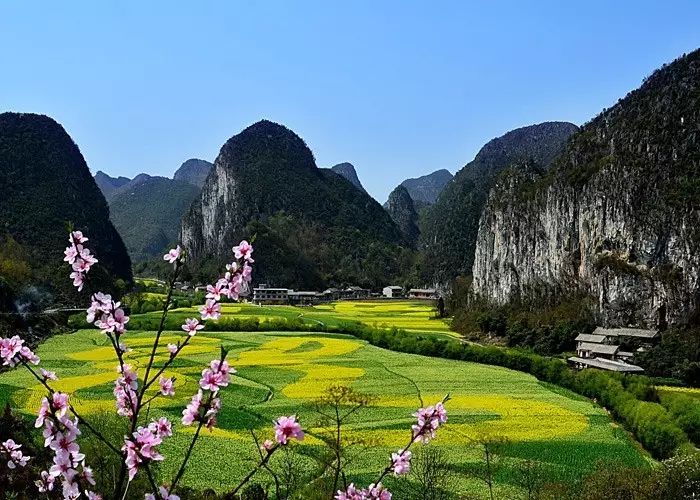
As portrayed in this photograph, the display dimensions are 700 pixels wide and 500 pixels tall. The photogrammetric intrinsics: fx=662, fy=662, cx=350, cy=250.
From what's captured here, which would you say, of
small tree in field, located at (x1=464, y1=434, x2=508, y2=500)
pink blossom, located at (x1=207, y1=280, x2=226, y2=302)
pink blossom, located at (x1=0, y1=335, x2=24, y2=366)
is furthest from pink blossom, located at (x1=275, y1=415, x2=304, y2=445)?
small tree in field, located at (x1=464, y1=434, x2=508, y2=500)

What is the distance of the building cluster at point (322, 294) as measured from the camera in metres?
93.6

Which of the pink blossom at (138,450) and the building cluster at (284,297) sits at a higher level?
the pink blossom at (138,450)

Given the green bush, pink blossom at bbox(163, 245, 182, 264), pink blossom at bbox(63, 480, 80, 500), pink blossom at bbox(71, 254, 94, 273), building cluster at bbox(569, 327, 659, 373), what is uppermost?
pink blossom at bbox(163, 245, 182, 264)

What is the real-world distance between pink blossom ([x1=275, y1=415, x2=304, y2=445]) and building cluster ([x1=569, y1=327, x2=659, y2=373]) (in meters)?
33.2

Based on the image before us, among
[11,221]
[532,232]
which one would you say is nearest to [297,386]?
[532,232]

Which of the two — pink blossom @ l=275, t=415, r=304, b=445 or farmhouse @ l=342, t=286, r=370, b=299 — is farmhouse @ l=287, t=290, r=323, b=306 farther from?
pink blossom @ l=275, t=415, r=304, b=445

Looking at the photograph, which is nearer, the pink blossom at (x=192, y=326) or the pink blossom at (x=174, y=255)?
the pink blossom at (x=174, y=255)

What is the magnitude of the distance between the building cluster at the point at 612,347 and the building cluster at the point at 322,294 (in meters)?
55.3

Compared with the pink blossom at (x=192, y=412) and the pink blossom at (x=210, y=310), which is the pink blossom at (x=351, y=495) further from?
the pink blossom at (x=210, y=310)

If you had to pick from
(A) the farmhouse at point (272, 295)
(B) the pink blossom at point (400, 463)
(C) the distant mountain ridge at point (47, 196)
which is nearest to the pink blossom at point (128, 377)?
(B) the pink blossom at point (400, 463)

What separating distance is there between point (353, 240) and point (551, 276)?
8497 centimetres

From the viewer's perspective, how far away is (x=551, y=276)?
58.0m

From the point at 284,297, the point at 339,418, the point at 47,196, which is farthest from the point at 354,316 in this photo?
the point at 339,418

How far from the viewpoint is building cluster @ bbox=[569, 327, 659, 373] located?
3528cm
